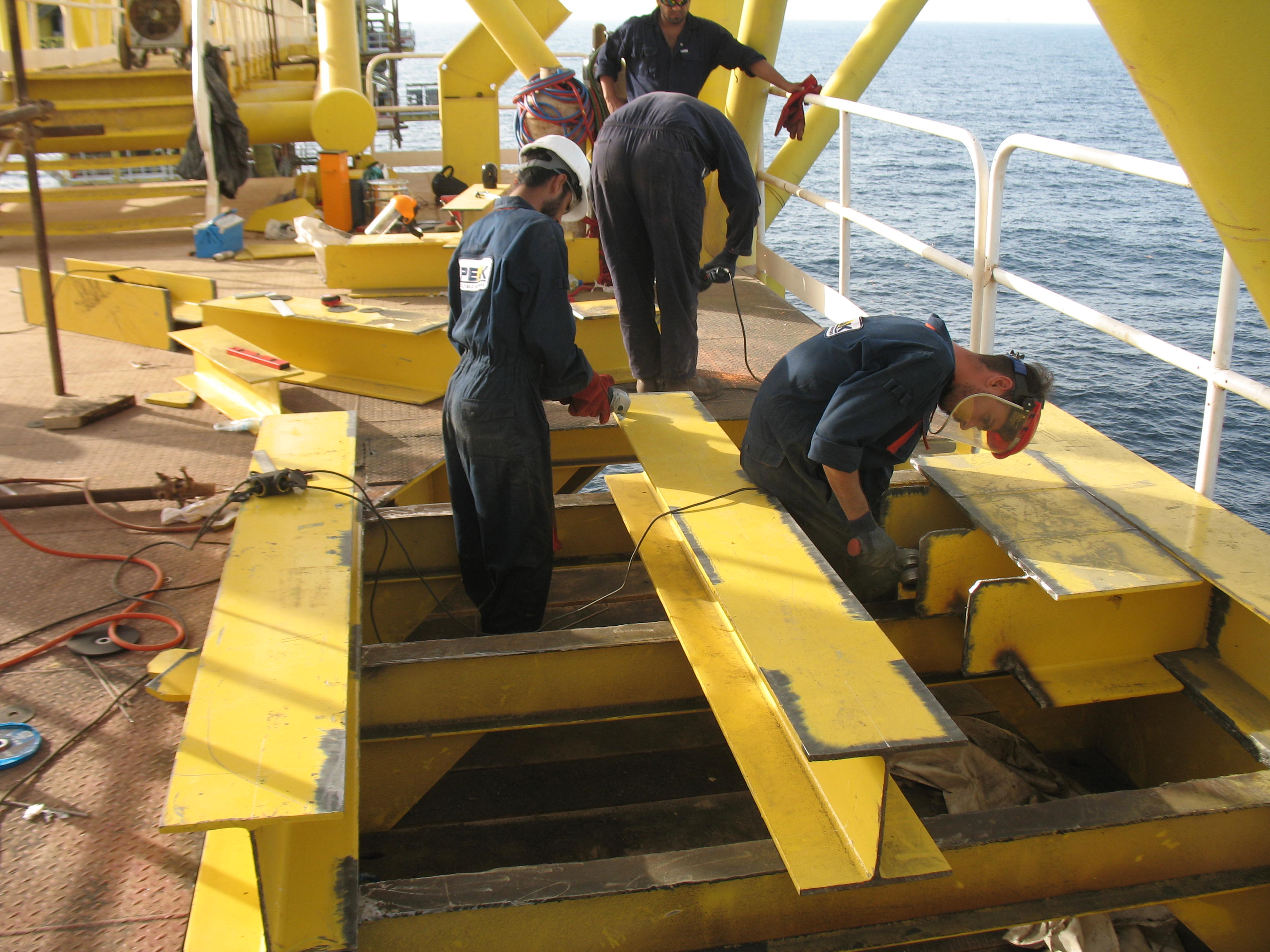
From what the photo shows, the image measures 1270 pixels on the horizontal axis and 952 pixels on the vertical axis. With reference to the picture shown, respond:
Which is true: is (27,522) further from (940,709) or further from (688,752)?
(940,709)

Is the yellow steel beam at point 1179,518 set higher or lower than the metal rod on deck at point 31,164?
lower

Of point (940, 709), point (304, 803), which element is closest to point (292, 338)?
point (304, 803)

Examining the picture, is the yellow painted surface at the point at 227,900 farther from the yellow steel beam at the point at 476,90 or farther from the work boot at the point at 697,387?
the yellow steel beam at the point at 476,90

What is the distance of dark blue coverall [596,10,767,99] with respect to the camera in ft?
18.5

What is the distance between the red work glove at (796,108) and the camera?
584cm

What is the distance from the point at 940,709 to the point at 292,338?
430 cm

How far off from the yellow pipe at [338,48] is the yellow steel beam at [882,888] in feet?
30.4

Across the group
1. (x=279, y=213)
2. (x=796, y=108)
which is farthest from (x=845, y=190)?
(x=279, y=213)

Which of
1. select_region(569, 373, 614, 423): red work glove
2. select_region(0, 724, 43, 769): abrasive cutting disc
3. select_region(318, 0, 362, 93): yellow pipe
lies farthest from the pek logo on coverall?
select_region(318, 0, 362, 93): yellow pipe

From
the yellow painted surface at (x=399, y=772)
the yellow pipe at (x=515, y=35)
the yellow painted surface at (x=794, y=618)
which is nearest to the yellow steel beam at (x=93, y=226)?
the yellow pipe at (x=515, y=35)

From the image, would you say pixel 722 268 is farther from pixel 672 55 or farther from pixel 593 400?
pixel 672 55

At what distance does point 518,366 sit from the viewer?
3.59 metres

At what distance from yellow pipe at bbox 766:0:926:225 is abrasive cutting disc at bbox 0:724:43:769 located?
5440 millimetres

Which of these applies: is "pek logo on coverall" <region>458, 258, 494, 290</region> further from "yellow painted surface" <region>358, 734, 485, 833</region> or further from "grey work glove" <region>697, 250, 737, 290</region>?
"yellow painted surface" <region>358, 734, 485, 833</region>
